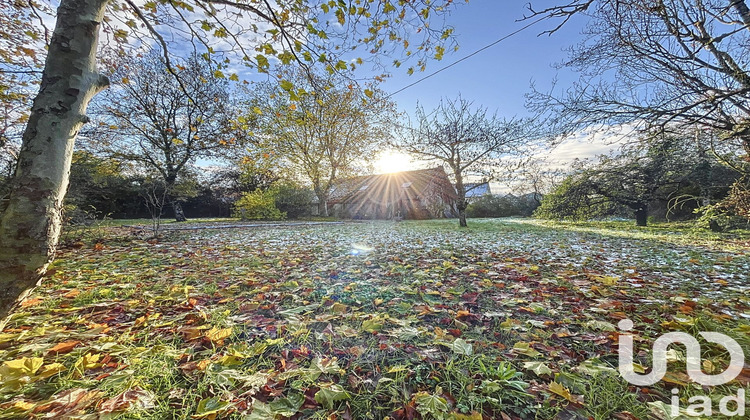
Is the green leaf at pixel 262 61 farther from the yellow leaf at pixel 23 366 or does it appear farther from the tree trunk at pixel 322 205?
the tree trunk at pixel 322 205

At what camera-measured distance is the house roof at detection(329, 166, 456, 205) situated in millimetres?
20566

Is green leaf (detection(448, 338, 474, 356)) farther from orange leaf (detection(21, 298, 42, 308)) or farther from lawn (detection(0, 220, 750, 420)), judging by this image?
orange leaf (detection(21, 298, 42, 308))

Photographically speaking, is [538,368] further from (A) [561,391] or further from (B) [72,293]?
(B) [72,293]

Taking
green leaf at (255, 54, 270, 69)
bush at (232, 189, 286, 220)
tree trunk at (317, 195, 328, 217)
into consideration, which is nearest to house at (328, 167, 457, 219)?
tree trunk at (317, 195, 328, 217)

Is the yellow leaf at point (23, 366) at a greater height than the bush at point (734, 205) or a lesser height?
lesser

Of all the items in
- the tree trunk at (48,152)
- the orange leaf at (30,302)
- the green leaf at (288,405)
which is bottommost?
the green leaf at (288,405)

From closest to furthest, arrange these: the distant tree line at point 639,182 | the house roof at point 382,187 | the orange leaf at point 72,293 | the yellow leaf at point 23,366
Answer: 1. the yellow leaf at point 23,366
2. the orange leaf at point 72,293
3. the distant tree line at point 639,182
4. the house roof at point 382,187

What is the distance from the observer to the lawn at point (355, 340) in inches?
44.9

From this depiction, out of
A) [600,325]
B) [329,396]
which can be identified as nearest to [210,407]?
[329,396]

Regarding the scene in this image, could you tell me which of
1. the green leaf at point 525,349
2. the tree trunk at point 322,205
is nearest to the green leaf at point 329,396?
the green leaf at point 525,349

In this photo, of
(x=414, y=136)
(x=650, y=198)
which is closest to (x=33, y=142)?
(x=414, y=136)

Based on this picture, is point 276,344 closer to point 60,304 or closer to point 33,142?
point 33,142

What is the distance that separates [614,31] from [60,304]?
7.89 metres

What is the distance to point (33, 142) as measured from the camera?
4.72 feet
